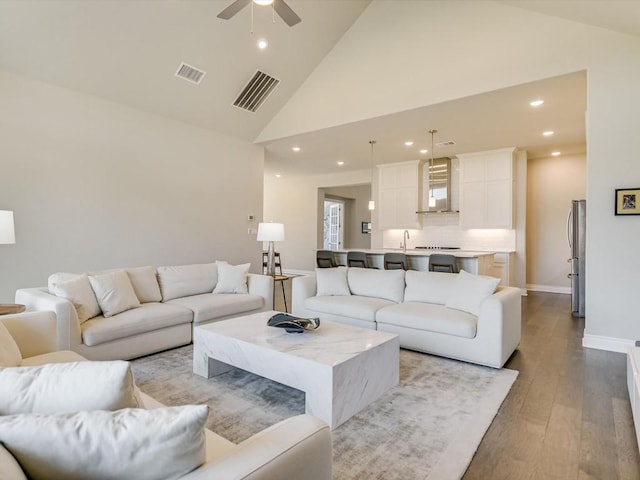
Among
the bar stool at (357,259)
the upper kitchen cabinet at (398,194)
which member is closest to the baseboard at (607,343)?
the bar stool at (357,259)

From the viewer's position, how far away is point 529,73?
3939 millimetres

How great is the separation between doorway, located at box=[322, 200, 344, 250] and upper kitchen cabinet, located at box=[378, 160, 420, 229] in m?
3.42

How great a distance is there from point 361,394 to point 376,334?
0.53 metres

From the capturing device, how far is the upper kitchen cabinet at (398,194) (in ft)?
26.3

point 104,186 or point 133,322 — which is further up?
point 104,186

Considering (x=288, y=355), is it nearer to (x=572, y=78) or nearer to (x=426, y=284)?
(x=426, y=284)

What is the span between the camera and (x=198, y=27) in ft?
14.1

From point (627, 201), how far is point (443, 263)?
97.4 inches

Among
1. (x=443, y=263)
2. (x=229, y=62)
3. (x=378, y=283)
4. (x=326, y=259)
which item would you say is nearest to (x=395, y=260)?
(x=443, y=263)

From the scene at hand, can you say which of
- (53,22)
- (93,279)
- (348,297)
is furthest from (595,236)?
(53,22)

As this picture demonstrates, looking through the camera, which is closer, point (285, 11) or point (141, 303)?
point (285, 11)

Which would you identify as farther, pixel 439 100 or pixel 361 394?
pixel 439 100

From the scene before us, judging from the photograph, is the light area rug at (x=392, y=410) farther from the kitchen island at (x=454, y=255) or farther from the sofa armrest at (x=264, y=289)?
the kitchen island at (x=454, y=255)

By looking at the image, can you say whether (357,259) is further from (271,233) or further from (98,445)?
(98,445)
